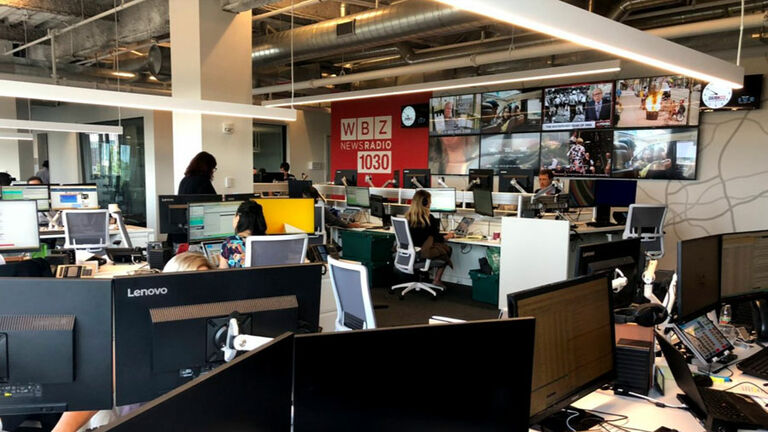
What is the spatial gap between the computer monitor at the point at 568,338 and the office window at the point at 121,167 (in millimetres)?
11165

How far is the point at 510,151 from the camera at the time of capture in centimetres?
899

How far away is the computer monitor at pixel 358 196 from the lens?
315 inches

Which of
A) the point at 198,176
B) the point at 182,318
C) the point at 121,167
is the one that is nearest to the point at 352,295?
the point at 182,318

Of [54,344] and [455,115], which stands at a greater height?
[455,115]

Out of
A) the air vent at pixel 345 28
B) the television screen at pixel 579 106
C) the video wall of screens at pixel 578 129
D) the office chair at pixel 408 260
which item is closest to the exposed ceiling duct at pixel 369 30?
the air vent at pixel 345 28

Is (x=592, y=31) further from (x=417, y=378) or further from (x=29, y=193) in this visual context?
(x=29, y=193)

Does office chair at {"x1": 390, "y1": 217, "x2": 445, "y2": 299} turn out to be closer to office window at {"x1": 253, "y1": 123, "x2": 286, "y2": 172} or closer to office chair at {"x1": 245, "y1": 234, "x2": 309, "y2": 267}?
office chair at {"x1": 245, "y1": 234, "x2": 309, "y2": 267}

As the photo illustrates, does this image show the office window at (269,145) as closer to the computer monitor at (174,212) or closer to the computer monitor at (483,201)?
the computer monitor at (483,201)

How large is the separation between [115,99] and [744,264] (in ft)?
15.0

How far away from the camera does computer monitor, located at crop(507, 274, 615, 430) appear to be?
1459mm

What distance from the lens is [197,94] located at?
599cm

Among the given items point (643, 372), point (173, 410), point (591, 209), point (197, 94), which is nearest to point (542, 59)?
point (591, 209)

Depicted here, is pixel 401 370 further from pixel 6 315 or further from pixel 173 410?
pixel 6 315

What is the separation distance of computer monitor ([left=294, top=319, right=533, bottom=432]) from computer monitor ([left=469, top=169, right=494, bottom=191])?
5884 millimetres
